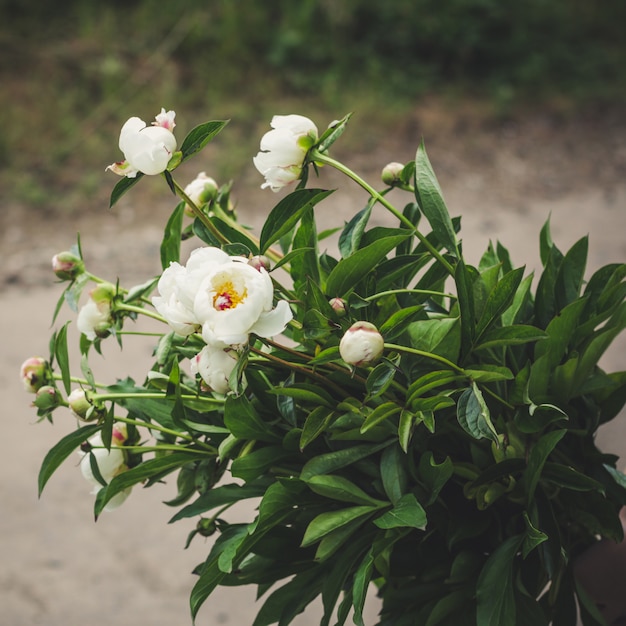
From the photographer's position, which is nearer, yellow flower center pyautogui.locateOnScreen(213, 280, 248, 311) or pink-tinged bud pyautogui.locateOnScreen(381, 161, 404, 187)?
yellow flower center pyautogui.locateOnScreen(213, 280, 248, 311)

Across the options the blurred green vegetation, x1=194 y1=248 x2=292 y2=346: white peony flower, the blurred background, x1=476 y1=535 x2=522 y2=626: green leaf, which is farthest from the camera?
the blurred green vegetation

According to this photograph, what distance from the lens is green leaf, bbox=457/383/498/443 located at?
0.47 metres

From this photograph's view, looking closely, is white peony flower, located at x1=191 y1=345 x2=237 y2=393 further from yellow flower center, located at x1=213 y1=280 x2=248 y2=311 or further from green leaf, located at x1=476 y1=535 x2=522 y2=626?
green leaf, located at x1=476 y1=535 x2=522 y2=626

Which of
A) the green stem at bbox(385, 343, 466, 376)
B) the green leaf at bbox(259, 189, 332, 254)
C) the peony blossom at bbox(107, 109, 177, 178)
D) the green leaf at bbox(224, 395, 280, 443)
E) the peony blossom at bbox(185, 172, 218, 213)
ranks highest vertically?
the peony blossom at bbox(185, 172, 218, 213)

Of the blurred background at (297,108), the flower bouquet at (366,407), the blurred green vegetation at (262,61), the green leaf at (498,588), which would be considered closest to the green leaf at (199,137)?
the flower bouquet at (366,407)

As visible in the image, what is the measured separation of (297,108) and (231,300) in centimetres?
192

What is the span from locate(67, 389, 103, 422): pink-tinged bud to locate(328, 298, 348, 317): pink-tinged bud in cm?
Answer: 16

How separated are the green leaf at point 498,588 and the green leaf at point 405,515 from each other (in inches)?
2.9

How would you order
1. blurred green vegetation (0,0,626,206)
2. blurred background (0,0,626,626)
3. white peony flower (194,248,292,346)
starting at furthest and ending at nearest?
blurred green vegetation (0,0,626,206)
blurred background (0,0,626,626)
white peony flower (194,248,292,346)

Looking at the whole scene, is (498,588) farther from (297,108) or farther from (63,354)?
(297,108)

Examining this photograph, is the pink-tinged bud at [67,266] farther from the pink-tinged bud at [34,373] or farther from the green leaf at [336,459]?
the green leaf at [336,459]

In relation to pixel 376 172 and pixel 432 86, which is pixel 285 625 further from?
pixel 432 86

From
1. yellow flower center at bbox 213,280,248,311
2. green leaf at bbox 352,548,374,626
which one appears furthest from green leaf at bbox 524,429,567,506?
yellow flower center at bbox 213,280,248,311

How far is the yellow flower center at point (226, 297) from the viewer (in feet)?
1.42
